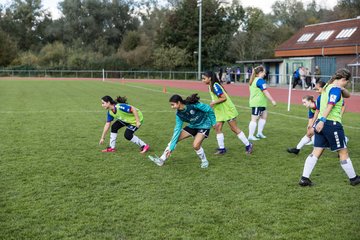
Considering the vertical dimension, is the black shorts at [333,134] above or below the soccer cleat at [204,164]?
above

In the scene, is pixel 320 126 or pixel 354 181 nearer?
pixel 320 126

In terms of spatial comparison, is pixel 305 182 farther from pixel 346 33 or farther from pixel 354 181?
pixel 346 33

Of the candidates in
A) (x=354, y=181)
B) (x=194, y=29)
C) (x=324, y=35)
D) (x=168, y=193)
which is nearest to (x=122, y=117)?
(x=168, y=193)

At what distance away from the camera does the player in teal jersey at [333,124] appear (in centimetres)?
572

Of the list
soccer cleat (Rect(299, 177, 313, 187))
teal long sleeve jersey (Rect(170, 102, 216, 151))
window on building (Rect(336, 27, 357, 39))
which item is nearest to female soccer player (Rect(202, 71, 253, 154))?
teal long sleeve jersey (Rect(170, 102, 216, 151))

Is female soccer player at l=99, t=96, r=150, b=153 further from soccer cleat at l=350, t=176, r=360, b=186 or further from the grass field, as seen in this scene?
soccer cleat at l=350, t=176, r=360, b=186

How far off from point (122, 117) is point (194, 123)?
186 centimetres

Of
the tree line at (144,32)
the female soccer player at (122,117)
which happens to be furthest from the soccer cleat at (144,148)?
the tree line at (144,32)

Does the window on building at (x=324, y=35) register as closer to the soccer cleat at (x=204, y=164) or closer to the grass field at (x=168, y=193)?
the grass field at (x=168, y=193)

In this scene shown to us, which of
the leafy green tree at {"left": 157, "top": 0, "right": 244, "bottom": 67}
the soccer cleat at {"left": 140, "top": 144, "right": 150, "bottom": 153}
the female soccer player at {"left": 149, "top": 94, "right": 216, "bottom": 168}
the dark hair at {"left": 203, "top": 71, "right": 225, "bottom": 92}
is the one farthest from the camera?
the leafy green tree at {"left": 157, "top": 0, "right": 244, "bottom": 67}

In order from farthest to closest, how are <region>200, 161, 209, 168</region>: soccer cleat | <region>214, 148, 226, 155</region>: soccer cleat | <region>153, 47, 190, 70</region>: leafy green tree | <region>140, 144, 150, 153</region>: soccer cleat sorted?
1. <region>153, 47, 190, 70</region>: leafy green tree
2. <region>140, 144, 150, 153</region>: soccer cleat
3. <region>214, 148, 226, 155</region>: soccer cleat
4. <region>200, 161, 209, 168</region>: soccer cleat

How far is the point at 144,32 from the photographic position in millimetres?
78188

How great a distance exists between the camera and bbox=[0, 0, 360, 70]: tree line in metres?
59.8

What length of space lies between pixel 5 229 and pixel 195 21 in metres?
59.3
